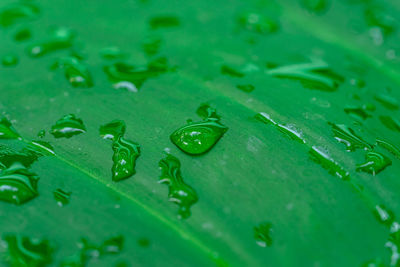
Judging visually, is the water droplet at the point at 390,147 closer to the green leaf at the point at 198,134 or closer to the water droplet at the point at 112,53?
the green leaf at the point at 198,134

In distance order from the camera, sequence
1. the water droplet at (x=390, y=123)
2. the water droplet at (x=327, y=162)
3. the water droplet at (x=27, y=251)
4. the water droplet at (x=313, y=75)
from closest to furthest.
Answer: the water droplet at (x=27, y=251) → the water droplet at (x=327, y=162) → the water droplet at (x=390, y=123) → the water droplet at (x=313, y=75)

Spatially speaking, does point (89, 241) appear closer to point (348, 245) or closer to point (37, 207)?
point (37, 207)

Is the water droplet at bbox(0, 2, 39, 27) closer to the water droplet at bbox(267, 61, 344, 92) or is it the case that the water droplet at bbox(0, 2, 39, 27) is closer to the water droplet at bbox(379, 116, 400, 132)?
the water droplet at bbox(267, 61, 344, 92)

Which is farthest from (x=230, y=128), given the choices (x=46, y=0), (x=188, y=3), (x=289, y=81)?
(x=46, y=0)

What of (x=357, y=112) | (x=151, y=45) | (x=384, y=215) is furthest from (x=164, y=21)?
(x=384, y=215)

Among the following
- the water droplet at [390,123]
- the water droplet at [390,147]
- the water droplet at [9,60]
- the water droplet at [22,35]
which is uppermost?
the water droplet at [22,35]

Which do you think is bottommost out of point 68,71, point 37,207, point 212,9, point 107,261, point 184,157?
point 107,261

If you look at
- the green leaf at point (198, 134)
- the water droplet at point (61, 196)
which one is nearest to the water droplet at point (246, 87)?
the green leaf at point (198, 134)

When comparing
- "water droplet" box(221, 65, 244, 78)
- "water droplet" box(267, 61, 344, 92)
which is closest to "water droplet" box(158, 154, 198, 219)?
"water droplet" box(221, 65, 244, 78)
